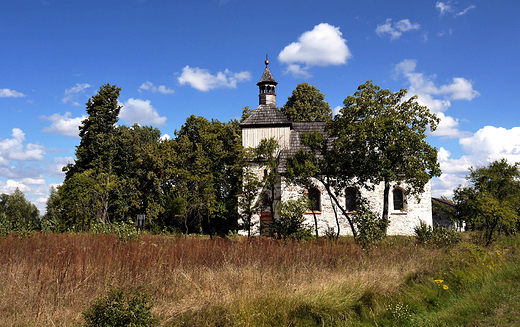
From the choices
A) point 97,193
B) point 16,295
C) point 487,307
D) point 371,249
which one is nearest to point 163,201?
point 97,193

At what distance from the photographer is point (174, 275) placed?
5.96 m

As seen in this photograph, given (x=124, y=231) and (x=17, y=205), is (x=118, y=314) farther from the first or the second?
(x=17, y=205)

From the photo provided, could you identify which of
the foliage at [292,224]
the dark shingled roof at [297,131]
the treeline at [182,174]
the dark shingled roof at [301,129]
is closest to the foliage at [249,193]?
the treeline at [182,174]

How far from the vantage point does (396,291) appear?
646 centimetres

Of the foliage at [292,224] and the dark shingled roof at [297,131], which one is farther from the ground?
the dark shingled roof at [297,131]

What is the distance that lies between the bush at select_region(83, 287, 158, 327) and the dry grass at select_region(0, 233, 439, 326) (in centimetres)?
44

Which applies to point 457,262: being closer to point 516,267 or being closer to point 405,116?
point 516,267

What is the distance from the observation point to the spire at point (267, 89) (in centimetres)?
2666

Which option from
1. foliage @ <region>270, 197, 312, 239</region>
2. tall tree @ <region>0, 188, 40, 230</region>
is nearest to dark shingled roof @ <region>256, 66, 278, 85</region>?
foliage @ <region>270, 197, 312, 239</region>

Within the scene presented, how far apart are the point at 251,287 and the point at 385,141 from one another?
401 inches

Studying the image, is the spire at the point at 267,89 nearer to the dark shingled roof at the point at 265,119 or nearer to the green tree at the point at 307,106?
the dark shingled roof at the point at 265,119

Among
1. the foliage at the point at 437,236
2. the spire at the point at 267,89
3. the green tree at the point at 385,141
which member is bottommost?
the foliage at the point at 437,236

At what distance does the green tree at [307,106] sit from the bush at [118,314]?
103 feet

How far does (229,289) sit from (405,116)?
1152 centimetres
